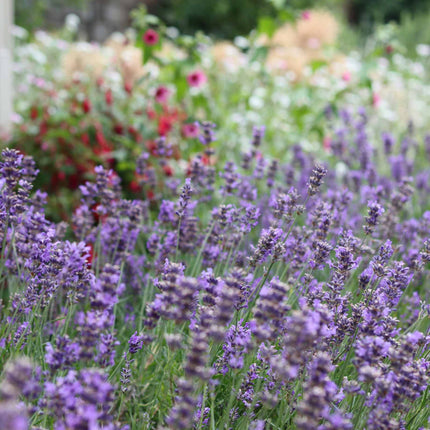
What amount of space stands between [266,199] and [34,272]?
163 cm

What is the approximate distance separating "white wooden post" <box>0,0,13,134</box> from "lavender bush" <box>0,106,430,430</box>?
2.40m

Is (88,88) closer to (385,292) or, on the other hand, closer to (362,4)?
(385,292)

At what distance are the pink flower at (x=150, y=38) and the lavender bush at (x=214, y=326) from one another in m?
1.60

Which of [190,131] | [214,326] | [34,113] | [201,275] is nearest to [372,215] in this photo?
[201,275]

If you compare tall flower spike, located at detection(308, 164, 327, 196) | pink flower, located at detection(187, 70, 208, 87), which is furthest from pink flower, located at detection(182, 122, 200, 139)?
tall flower spike, located at detection(308, 164, 327, 196)

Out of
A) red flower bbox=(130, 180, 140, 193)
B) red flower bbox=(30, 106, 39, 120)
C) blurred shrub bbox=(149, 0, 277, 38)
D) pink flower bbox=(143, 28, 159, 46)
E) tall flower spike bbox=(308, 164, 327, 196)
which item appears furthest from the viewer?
blurred shrub bbox=(149, 0, 277, 38)

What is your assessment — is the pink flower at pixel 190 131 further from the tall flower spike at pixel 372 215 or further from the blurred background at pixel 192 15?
the blurred background at pixel 192 15

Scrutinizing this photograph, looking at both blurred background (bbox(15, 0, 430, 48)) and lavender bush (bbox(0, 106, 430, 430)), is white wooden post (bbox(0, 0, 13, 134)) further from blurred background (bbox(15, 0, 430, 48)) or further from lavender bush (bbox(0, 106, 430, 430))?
blurred background (bbox(15, 0, 430, 48))

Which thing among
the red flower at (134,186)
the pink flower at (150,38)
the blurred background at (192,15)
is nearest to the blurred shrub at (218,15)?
the blurred background at (192,15)

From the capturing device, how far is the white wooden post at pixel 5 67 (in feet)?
15.3

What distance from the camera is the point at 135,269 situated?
8.18ft

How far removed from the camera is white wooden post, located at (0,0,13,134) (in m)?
4.68

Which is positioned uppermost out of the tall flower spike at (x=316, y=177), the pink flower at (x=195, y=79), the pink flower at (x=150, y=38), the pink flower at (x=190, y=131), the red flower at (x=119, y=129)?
the pink flower at (x=150, y=38)

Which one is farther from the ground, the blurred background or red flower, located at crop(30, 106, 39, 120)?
the blurred background
